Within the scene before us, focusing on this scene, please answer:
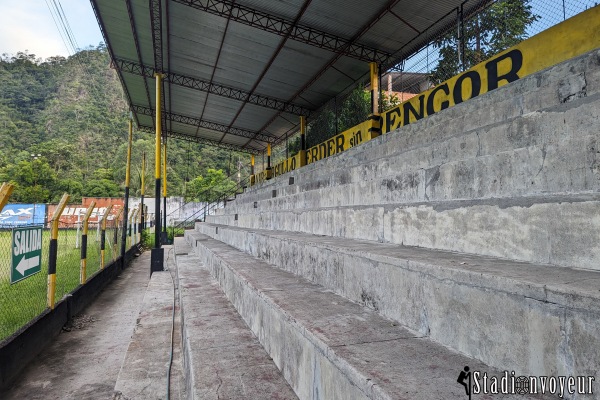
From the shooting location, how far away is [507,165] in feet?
5.86

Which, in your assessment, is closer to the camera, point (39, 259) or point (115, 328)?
point (39, 259)

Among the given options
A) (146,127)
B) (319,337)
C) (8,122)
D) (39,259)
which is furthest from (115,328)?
(8,122)

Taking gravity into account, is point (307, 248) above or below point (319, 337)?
above

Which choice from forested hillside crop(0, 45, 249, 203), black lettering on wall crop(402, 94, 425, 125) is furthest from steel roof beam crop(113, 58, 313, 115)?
forested hillside crop(0, 45, 249, 203)

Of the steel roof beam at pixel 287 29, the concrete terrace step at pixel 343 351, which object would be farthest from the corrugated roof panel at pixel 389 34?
the concrete terrace step at pixel 343 351

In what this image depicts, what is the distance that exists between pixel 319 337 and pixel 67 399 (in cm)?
334

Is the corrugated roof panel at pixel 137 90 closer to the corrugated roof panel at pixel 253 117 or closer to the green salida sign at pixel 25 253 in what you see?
the corrugated roof panel at pixel 253 117

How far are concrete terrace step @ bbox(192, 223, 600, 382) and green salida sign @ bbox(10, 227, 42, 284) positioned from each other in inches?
170

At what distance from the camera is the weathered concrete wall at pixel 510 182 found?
1.34 metres

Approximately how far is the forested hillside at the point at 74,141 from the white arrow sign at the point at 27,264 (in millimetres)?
41324

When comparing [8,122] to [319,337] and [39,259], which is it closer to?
[39,259]

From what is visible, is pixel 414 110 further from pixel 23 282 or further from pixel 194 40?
pixel 194 40

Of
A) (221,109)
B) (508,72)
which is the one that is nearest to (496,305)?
(508,72)

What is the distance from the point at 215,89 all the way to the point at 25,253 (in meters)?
12.3
